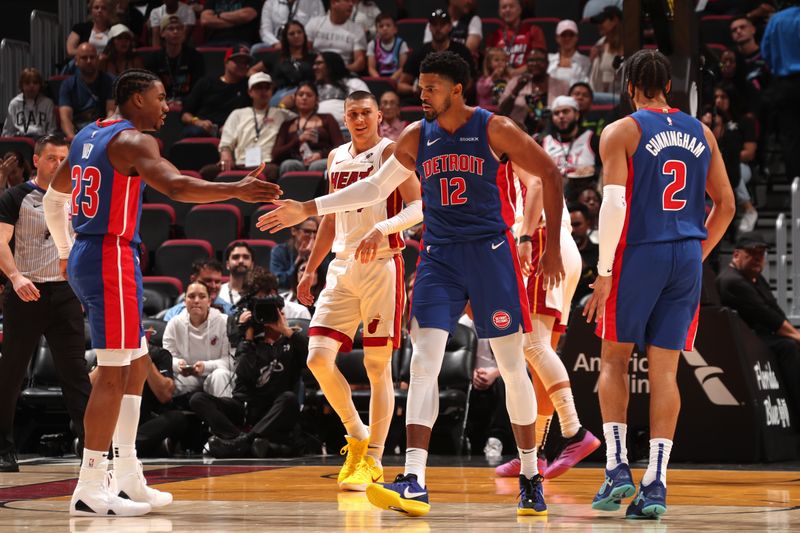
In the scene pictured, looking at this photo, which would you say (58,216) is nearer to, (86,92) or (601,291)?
(601,291)

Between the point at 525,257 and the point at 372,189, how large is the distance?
1.26 meters

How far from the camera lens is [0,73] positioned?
600 inches

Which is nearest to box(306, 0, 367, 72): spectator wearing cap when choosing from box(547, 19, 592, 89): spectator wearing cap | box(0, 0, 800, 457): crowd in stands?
box(0, 0, 800, 457): crowd in stands

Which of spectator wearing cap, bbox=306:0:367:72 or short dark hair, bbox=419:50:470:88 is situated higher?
spectator wearing cap, bbox=306:0:367:72

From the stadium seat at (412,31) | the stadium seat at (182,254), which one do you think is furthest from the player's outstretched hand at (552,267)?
the stadium seat at (412,31)

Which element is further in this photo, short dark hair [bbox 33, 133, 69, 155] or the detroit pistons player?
short dark hair [bbox 33, 133, 69, 155]

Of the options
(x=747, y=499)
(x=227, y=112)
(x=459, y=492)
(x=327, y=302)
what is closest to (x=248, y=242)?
(x=227, y=112)

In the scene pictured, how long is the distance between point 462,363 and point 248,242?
8.40 ft

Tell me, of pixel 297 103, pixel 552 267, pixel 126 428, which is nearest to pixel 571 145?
pixel 297 103

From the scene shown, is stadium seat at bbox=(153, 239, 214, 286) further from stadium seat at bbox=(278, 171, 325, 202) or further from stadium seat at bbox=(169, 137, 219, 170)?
stadium seat at bbox=(169, 137, 219, 170)

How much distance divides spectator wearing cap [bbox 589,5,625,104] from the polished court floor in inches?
228

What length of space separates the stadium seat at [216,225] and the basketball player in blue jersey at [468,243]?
21.2 feet

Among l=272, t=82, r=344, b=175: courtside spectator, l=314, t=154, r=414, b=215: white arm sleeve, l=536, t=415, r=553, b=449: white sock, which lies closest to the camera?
l=314, t=154, r=414, b=215: white arm sleeve

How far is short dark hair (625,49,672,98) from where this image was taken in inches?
216
